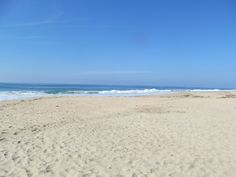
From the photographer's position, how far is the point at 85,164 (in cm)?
552

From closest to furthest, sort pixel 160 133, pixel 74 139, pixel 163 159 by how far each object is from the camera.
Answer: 1. pixel 163 159
2. pixel 74 139
3. pixel 160 133

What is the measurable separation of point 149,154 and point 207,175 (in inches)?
59.7

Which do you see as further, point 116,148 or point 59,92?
point 59,92

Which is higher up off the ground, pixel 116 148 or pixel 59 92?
pixel 59 92

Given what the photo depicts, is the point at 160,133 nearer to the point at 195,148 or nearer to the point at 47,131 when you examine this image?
the point at 195,148

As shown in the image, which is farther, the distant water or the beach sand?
the distant water

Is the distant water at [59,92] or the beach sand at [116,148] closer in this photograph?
Result: the beach sand at [116,148]

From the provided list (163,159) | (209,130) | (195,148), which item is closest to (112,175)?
(163,159)

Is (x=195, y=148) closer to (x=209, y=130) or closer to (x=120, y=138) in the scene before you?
(x=120, y=138)

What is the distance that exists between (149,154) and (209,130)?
3733 millimetres

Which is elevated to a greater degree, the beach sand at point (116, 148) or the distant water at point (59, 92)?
the distant water at point (59, 92)

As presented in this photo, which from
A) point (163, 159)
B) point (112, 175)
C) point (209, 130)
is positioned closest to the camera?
point (112, 175)

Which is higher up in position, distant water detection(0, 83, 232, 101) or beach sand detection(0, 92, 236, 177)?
distant water detection(0, 83, 232, 101)

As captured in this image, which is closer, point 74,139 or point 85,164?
point 85,164
